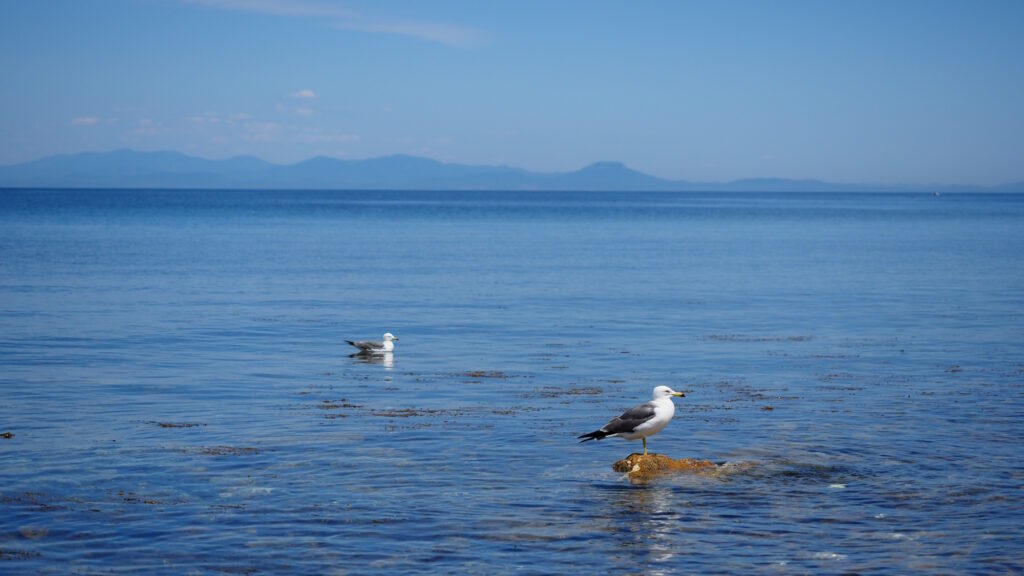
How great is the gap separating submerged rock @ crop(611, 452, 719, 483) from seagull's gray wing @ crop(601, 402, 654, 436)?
1.48ft

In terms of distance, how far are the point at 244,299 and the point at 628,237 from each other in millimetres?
62917

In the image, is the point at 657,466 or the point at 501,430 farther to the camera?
the point at 501,430

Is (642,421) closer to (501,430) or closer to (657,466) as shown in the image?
(657,466)

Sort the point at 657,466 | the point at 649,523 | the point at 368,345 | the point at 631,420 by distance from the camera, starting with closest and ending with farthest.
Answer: the point at 649,523, the point at 657,466, the point at 631,420, the point at 368,345

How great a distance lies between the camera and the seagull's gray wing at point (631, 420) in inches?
653

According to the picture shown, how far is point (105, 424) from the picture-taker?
64.8 ft

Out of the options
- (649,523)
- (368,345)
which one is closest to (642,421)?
(649,523)

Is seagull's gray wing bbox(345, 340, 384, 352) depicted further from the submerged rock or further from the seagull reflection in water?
the seagull reflection in water

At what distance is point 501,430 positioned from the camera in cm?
1956

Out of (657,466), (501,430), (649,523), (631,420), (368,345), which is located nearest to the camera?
(649,523)

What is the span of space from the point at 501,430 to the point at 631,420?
3.57 meters

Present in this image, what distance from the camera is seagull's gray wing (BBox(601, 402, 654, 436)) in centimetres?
1658

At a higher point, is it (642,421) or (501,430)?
(642,421)

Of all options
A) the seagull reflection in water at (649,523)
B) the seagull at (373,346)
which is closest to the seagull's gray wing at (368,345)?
the seagull at (373,346)
